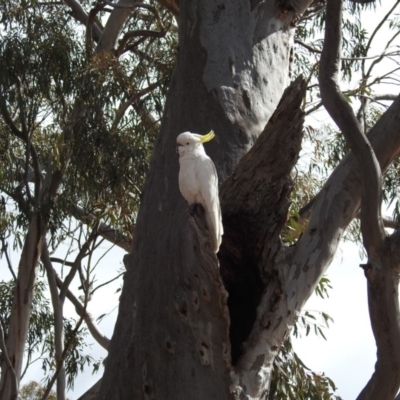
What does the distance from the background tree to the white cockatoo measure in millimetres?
60

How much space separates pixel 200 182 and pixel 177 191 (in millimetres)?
724

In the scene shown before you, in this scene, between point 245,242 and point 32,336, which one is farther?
point 32,336

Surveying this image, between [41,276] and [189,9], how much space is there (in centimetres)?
362

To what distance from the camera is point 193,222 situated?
3.06m

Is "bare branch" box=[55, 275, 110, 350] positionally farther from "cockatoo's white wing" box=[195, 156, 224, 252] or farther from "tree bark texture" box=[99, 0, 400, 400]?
"cockatoo's white wing" box=[195, 156, 224, 252]

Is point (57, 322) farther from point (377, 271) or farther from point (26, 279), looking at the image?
point (377, 271)

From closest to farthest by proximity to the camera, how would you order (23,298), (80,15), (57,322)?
(23,298) → (57,322) → (80,15)

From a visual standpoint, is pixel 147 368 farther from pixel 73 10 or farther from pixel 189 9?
pixel 73 10

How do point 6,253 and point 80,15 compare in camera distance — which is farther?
point 80,15

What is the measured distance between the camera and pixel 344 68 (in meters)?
7.04

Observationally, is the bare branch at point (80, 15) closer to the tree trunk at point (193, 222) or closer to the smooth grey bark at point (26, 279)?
the smooth grey bark at point (26, 279)

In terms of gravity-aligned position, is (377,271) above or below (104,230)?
below

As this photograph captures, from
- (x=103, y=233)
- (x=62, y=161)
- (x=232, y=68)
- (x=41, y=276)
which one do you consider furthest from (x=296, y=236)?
(x=41, y=276)

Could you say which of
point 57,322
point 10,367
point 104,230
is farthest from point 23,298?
point 104,230
